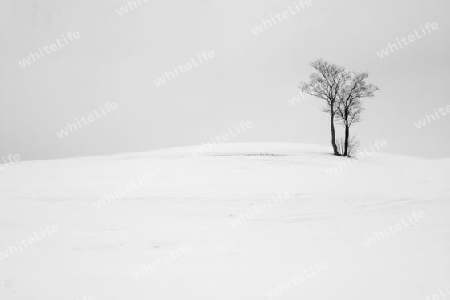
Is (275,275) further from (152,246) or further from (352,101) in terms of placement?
(352,101)

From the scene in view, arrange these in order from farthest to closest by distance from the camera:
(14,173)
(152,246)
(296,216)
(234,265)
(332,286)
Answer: (14,173), (296,216), (152,246), (234,265), (332,286)

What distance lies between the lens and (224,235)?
10641mm

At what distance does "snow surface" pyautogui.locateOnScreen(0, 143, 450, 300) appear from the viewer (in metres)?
6.82

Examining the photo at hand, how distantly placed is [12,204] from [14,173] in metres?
11.1

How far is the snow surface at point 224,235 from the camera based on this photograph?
22.4ft

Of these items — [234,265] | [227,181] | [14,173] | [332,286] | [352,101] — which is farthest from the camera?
[352,101]

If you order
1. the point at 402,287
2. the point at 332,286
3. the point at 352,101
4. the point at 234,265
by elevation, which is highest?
the point at 234,265

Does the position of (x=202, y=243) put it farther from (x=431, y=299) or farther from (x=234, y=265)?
(x=431, y=299)

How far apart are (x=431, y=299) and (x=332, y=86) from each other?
97.2 ft

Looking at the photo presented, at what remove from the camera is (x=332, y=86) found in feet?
111

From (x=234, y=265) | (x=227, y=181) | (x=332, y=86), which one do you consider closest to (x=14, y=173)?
(x=227, y=181)

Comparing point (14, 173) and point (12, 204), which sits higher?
point (14, 173)

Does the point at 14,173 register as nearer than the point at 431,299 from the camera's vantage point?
No

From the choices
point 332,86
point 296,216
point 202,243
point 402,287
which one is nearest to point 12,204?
point 202,243
